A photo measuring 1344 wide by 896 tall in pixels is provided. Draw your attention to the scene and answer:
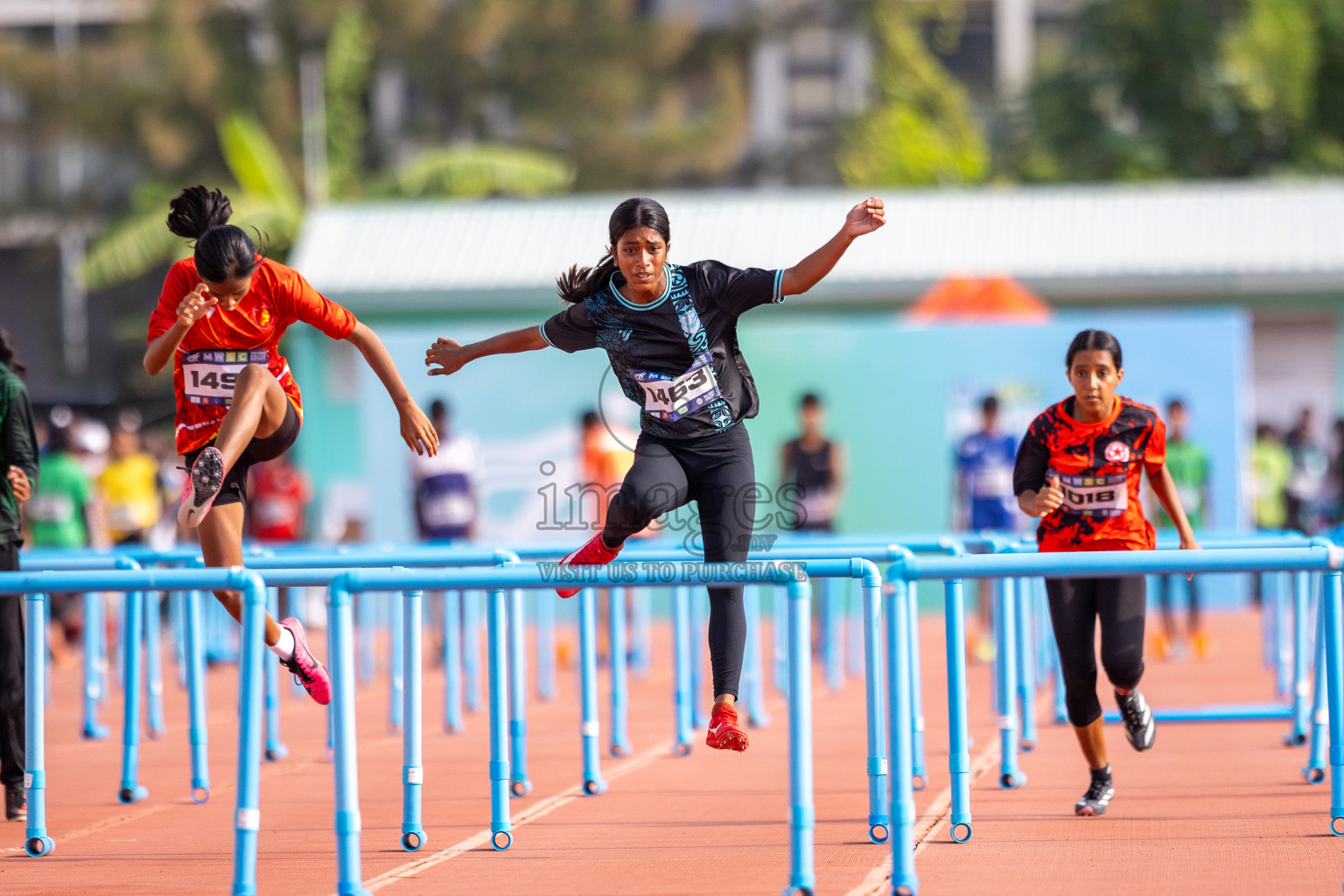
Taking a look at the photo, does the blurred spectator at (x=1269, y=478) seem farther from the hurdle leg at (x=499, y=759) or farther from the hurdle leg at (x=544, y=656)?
the hurdle leg at (x=499, y=759)

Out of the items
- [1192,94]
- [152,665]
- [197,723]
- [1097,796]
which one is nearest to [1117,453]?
[1097,796]

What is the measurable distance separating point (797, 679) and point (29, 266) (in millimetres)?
34915

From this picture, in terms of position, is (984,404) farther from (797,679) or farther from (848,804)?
(797,679)

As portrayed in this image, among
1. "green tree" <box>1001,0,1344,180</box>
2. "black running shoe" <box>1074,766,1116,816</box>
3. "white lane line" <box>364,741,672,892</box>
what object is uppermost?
"green tree" <box>1001,0,1344,180</box>

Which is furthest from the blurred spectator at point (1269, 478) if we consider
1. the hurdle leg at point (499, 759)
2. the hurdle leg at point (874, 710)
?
the hurdle leg at point (499, 759)

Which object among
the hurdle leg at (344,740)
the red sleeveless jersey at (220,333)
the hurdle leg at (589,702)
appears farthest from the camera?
the hurdle leg at (589,702)

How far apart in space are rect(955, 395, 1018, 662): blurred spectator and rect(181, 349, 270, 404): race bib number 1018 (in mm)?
7846

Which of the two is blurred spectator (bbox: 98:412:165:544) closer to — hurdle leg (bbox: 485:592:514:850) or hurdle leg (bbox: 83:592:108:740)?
hurdle leg (bbox: 83:592:108:740)

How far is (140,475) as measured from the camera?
14.0 m

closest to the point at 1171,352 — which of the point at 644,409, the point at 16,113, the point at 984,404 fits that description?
the point at 984,404

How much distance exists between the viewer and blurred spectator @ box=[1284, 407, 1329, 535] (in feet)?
56.6

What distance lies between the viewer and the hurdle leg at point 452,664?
9086 millimetres

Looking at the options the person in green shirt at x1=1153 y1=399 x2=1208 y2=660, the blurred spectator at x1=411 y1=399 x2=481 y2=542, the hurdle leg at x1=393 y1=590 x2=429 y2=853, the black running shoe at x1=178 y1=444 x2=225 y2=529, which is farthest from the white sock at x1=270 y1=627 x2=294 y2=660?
the person in green shirt at x1=1153 y1=399 x2=1208 y2=660

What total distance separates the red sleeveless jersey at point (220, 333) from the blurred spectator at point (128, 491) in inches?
323
